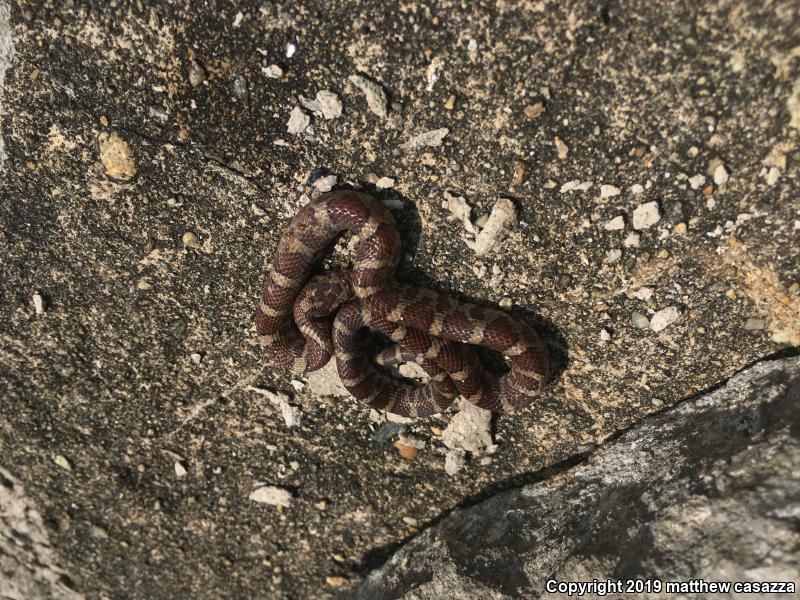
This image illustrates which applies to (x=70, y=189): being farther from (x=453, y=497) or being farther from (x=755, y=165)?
(x=755, y=165)

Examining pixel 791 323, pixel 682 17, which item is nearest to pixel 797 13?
pixel 682 17

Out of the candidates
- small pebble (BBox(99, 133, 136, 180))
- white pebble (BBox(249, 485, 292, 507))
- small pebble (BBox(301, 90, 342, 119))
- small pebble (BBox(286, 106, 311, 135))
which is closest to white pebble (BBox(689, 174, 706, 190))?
small pebble (BBox(301, 90, 342, 119))

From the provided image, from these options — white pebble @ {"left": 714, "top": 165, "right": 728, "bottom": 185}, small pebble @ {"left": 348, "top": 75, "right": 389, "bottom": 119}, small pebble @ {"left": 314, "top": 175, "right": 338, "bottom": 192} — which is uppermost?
white pebble @ {"left": 714, "top": 165, "right": 728, "bottom": 185}

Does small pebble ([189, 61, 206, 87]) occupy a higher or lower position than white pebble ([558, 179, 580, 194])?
lower

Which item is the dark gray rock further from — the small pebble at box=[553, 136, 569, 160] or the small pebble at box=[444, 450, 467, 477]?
the small pebble at box=[553, 136, 569, 160]

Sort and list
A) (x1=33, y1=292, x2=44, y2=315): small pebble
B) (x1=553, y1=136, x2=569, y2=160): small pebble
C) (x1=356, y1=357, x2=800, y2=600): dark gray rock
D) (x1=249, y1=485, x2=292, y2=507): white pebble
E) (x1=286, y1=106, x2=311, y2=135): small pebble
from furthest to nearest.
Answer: (x1=249, y1=485, x2=292, y2=507): white pebble, (x1=33, y1=292, x2=44, y2=315): small pebble, (x1=286, y1=106, x2=311, y2=135): small pebble, (x1=553, y1=136, x2=569, y2=160): small pebble, (x1=356, y1=357, x2=800, y2=600): dark gray rock

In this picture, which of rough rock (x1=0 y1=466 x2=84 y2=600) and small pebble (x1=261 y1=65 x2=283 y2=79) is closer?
small pebble (x1=261 y1=65 x2=283 y2=79)

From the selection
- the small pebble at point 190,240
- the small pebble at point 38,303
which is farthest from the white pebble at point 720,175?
the small pebble at point 38,303
